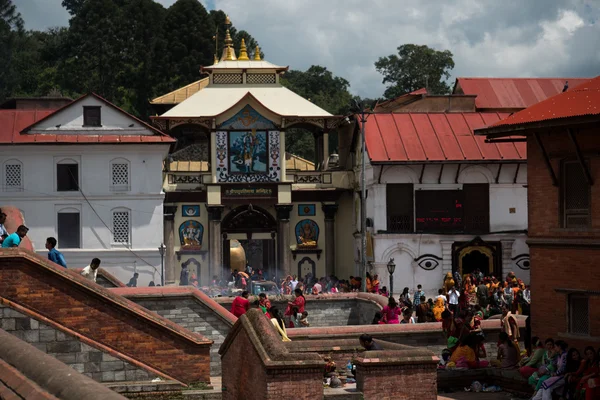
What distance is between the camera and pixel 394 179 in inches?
1949

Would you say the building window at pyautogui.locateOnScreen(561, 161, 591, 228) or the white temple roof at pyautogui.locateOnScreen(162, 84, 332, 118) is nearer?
the building window at pyautogui.locateOnScreen(561, 161, 591, 228)

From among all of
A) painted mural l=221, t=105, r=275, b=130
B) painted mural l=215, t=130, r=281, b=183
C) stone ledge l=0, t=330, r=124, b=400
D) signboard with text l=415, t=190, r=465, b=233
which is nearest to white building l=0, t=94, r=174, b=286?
painted mural l=215, t=130, r=281, b=183

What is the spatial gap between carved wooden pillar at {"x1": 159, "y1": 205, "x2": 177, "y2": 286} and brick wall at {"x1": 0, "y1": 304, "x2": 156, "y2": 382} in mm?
31044

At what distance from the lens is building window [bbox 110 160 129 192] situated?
50031 millimetres

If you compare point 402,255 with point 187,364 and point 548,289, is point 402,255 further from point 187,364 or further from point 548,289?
point 187,364

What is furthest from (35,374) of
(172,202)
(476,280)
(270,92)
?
(270,92)

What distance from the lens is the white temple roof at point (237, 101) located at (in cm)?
5428

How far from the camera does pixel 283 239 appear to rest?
53531 mm

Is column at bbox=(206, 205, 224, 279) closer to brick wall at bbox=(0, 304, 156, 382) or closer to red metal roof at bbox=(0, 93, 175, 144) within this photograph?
red metal roof at bbox=(0, 93, 175, 144)

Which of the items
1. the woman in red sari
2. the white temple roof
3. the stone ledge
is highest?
the white temple roof

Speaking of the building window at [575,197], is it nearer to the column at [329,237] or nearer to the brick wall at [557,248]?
the brick wall at [557,248]

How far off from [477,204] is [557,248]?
23719mm

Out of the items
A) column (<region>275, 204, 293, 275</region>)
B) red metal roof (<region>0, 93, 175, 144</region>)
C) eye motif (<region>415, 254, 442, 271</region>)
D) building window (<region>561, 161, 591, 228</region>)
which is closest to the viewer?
building window (<region>561, 161, 591, 228</region>)

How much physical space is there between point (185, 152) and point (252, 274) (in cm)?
1687
